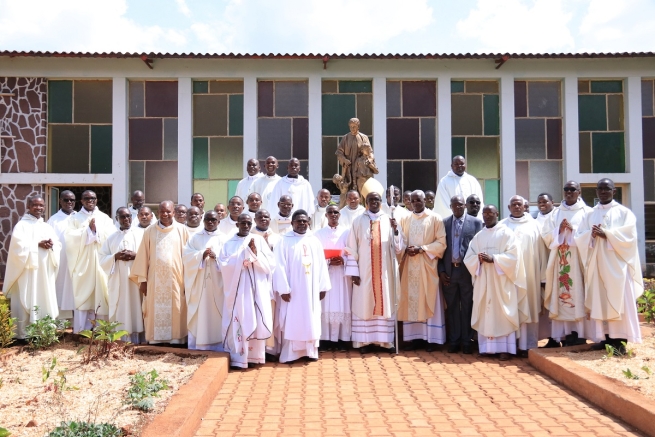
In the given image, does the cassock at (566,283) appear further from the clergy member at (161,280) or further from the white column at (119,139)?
the white column at (119,139)

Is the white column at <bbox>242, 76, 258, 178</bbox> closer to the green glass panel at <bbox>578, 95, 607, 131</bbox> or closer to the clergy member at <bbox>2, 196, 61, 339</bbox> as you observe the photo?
the clergy member at <bbox>2, 196, 61, 339</bbox>

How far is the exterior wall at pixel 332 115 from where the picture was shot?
14.7 meters

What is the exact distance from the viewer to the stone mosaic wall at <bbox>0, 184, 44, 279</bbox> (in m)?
14.4

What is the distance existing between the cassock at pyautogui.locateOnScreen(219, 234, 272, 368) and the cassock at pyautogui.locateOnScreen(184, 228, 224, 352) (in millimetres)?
379

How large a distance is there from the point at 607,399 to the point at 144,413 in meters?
4.11

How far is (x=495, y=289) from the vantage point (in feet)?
26.0

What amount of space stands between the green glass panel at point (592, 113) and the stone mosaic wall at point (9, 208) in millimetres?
13319

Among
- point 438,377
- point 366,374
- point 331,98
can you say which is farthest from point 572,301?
point 331,98

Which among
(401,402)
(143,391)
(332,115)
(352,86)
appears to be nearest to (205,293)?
(143,391)

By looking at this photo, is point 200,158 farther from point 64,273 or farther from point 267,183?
point 64,273

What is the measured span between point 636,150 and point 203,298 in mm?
11721

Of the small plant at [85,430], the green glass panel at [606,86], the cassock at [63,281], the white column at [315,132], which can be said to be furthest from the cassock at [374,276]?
the green glass panel at [606,86]

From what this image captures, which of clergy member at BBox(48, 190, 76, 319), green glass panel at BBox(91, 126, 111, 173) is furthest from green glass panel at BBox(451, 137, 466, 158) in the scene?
clergy member at BBox(48, 190, 76, 319)

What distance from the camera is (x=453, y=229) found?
8.49 m
